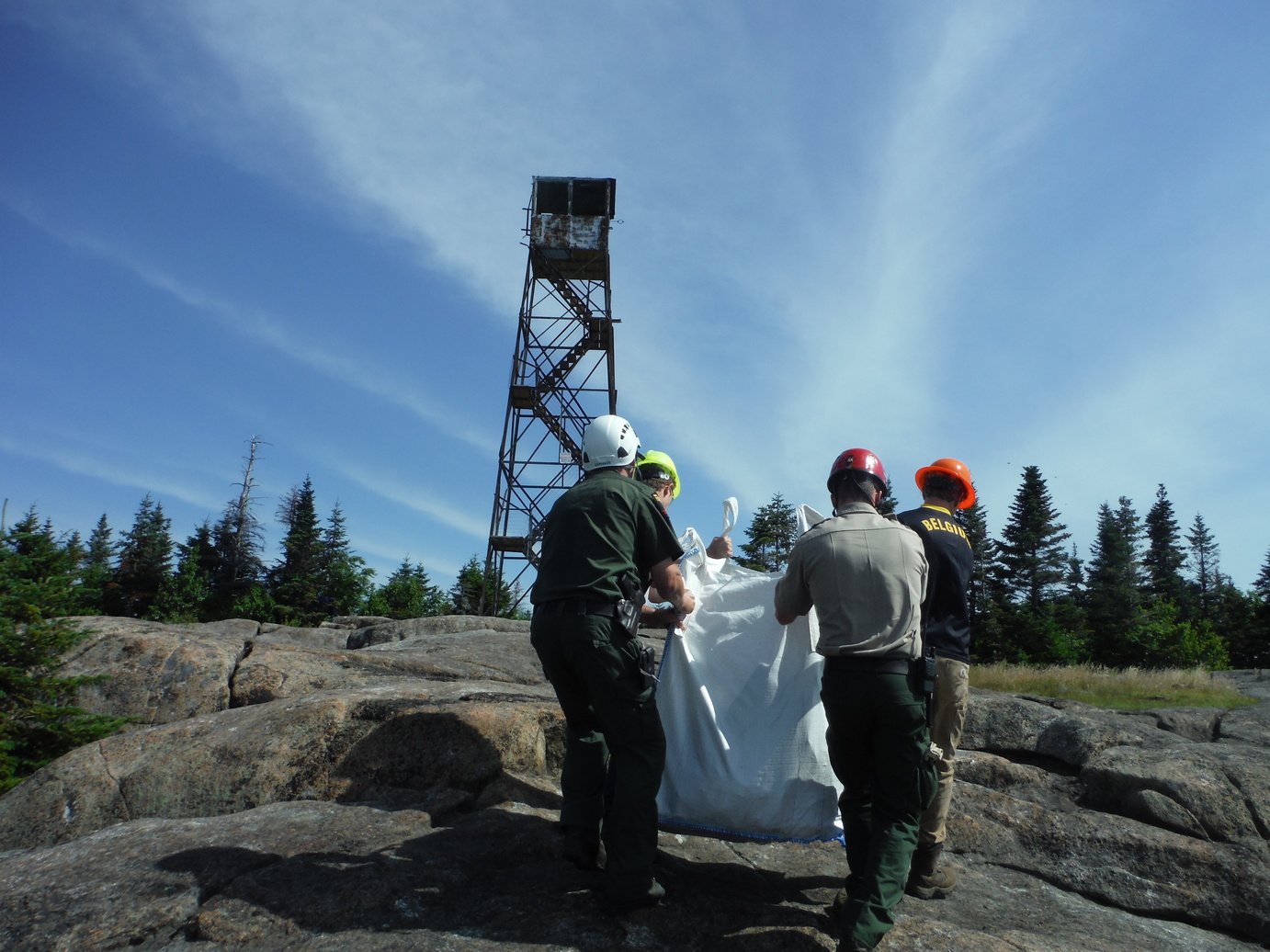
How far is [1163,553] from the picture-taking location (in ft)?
243

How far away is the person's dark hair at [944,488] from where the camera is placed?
462 cm

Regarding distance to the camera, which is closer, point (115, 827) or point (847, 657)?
point (847, 657)

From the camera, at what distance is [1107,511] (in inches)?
2783

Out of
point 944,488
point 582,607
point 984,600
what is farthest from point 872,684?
point 984,600

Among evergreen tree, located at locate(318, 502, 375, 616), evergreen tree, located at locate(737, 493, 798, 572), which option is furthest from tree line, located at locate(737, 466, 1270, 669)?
evergreen tree, located at locate(318, 502, 375, 616)

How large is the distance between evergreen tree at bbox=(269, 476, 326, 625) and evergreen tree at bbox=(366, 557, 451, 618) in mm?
3494

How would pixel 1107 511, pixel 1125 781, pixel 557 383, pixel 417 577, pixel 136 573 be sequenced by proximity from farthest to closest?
pixel 1107 511 → pixel 136 573 → pixel 417 577 → pixel 557 383 → pixel 1125 781

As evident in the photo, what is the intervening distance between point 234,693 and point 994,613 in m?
47.0

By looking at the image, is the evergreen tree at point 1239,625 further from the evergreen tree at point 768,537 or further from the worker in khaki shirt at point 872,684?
the worker in khaki shirt at point 872,684

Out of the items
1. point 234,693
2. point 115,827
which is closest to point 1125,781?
point 115,827

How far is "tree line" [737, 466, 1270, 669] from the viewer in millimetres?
43281

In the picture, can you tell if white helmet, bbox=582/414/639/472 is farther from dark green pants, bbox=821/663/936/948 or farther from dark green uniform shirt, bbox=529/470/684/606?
dark green pants, bbox=821/663/936/948

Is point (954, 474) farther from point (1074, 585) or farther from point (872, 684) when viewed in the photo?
point (1074, 585)

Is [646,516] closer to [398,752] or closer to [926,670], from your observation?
[926,670]
